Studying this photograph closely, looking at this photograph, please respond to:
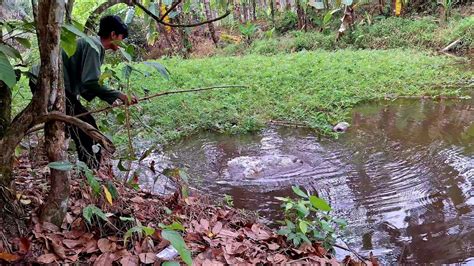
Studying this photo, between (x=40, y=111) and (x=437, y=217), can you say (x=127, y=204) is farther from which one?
(x=437, y=217)

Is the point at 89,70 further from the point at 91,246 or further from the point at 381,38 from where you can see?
the point at 381,38

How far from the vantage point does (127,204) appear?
7.67 ft

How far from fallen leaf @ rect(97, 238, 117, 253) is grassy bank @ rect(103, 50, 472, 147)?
8.80ft

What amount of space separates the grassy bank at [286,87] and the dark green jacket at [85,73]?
1657 mm

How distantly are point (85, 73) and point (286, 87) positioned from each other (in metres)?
4.50

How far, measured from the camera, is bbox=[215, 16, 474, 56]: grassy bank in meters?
10.3

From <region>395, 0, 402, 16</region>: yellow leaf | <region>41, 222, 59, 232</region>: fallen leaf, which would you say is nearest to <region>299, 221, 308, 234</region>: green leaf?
<region>41, 222, 59, 232</region>: fallen leaf

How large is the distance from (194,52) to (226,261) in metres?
11.5

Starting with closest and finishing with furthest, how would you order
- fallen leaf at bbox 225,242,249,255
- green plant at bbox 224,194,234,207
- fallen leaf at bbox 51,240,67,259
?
fallen leaf at bbox 51,240,67,259, fallen leaf at bbox 225,242,249,255, green plant at bbox 224,194,234,207

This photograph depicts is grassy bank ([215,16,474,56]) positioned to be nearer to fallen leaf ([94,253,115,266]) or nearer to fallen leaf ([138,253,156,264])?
fallen leaf ([138,253,156,264])

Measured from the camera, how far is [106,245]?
202 centimetres

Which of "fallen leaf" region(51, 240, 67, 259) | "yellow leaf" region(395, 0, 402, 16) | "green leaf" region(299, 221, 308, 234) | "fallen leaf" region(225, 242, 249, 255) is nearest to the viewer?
"fallen leaf" region(51, 240, 67, 259)

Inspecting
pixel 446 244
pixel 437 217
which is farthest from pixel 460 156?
pixel 446 244

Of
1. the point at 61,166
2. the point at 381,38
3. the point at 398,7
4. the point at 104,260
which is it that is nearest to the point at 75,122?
the point at 61,166
